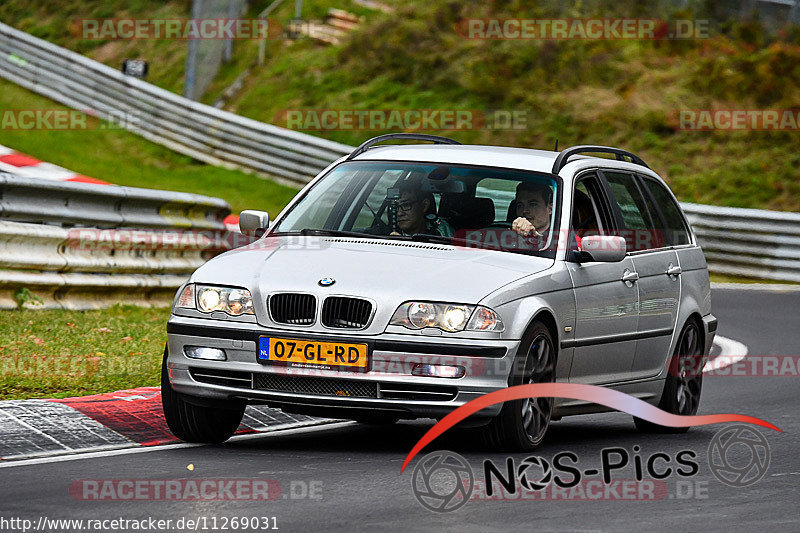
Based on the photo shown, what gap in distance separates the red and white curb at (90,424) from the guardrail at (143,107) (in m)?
18.9

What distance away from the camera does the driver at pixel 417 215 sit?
8477mm

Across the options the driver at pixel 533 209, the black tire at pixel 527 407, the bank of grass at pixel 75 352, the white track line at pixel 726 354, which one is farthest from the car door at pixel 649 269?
the white track line at pixel 726 354

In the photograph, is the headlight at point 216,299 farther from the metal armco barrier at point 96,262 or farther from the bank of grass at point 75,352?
the metal armco barrier at point 96,262

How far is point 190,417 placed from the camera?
7.73 meters

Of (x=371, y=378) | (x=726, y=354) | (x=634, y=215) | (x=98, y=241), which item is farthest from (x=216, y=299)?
(x=726, y=354)

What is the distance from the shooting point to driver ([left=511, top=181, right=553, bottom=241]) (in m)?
8.44

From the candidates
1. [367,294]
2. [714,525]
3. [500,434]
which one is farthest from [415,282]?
[714,525]

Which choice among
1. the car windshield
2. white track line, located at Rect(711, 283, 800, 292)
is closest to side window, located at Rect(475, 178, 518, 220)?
the car windshield

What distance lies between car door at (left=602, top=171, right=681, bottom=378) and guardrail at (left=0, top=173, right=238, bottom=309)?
17.0ft

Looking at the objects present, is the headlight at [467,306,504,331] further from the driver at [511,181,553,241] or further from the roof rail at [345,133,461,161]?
the roof rail at [345,133,461,161]

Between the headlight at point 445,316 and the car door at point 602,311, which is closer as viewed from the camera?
the headlight at point 445,316

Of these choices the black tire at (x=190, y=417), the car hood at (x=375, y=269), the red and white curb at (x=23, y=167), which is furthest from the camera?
the red and white curb at (x=23, y=167)

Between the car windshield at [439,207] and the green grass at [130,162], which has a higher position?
the green grass at [130,162]

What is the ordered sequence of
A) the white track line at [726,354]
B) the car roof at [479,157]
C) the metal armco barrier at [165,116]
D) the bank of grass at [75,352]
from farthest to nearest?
the metal armco barrier at [165,116] → the white track line at [726,354] → the bank of grass at [75,352] → the car roof at [479,157]
